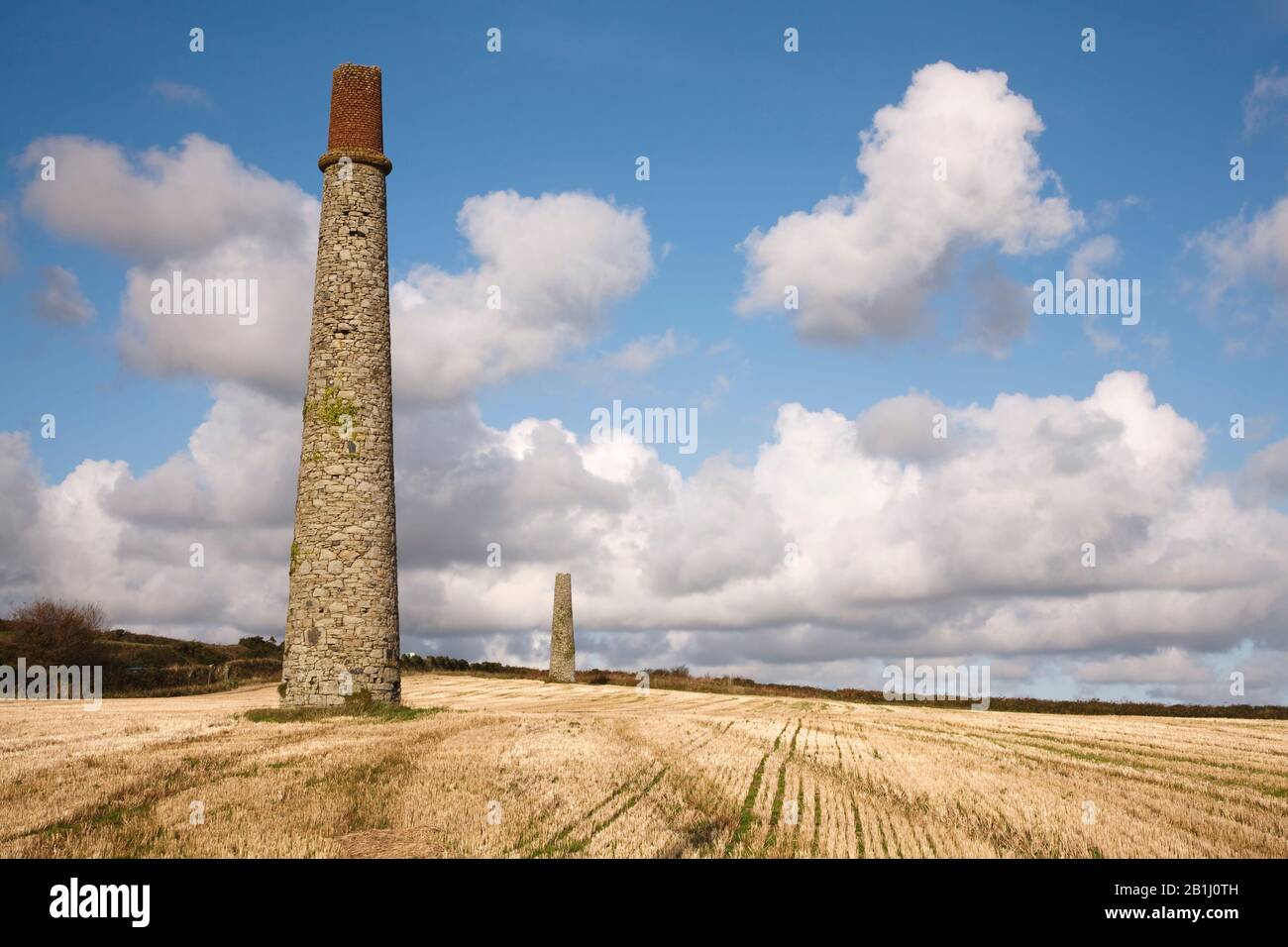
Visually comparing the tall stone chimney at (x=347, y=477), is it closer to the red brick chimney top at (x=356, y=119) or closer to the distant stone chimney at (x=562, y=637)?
the red brick chimney top at (x=356, y=119)

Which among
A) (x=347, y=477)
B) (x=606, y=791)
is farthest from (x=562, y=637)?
(x=606, y=791)

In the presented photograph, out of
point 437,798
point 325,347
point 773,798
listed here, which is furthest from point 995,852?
point 325,347

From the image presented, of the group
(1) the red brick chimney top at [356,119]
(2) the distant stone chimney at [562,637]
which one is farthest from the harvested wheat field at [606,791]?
(2) the distant stone chimney at [562,637]

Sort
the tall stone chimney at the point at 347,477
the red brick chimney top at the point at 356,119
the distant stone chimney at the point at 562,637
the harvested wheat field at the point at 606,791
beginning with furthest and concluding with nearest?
the distant stone chimney at the point at 562,637 < the red brick chimney top at the point at 356,119 < the tall stone chimney at the point at 347,477 < the harvested wheat field at the point at 606,791

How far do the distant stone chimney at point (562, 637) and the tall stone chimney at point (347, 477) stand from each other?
97.4 ft

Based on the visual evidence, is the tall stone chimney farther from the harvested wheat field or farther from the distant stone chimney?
the distant stone chimney

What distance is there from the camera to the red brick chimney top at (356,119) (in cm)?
2561

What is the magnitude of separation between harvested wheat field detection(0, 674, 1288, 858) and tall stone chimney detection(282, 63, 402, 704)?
2029mm

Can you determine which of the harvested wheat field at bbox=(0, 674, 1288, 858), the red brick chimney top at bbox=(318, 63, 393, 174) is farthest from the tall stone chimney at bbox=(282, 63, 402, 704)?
the harvested wheat field at bbox=(0, 674, 1288, 858)

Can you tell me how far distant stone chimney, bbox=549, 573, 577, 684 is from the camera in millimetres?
54281

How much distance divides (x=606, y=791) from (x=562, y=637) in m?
42.8

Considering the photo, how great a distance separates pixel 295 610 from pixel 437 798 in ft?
44.9

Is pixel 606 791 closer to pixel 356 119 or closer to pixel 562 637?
pixel 356 119
